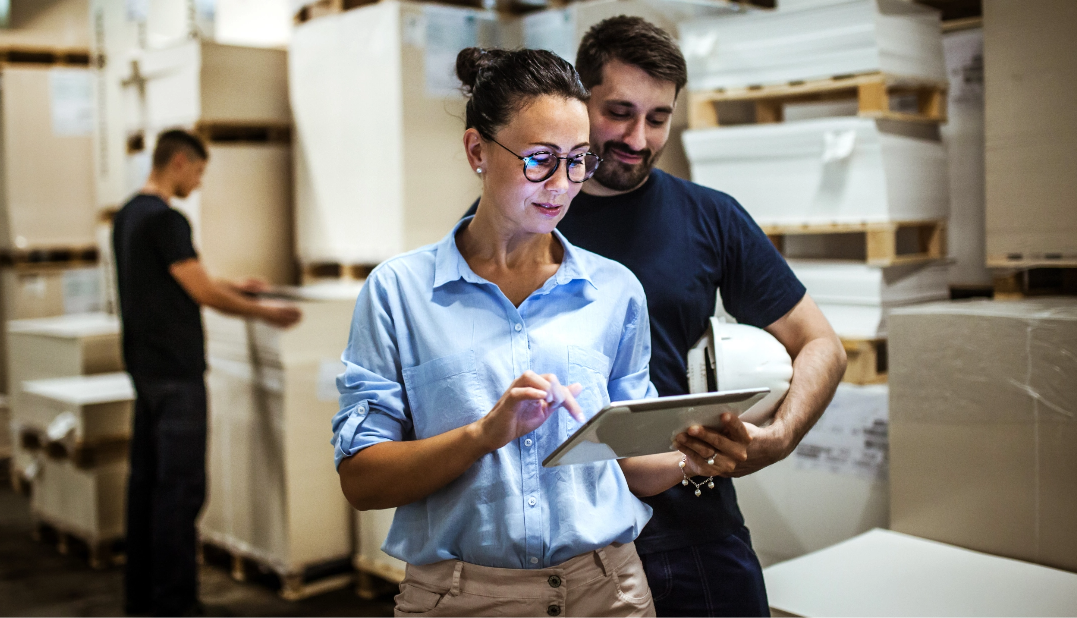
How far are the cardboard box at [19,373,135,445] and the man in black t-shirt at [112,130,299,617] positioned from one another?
86 cm

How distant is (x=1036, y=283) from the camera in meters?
3.16

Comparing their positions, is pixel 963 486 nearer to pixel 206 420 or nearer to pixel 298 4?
pixel 206 420

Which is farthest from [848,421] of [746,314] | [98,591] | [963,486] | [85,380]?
[85,380]

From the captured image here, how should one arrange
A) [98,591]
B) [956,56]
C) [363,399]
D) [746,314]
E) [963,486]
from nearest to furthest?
[363,399] < [746,314] < [963,486] < [956,56] < [98,591]

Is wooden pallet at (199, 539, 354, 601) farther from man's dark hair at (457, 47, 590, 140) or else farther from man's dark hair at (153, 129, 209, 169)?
man's dark hair at (457, 47, 590, 140)

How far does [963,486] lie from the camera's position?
2.78 metres

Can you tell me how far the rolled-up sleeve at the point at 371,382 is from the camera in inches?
63.6

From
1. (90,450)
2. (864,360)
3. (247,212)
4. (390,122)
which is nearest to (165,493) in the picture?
(90,450)

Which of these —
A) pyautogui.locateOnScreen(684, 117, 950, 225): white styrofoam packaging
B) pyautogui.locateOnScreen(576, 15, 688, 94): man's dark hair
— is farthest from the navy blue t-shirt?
pyautogui.locateOnScreen(684, 117, 950, 225): white styrofoam packaging

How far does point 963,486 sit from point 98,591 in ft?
13.4

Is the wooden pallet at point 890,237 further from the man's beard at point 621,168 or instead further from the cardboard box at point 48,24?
the cardboard box at point 48,24

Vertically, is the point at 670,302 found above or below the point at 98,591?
above

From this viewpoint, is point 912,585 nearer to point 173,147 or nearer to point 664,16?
point 664,16

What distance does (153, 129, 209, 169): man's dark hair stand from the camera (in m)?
4.41
